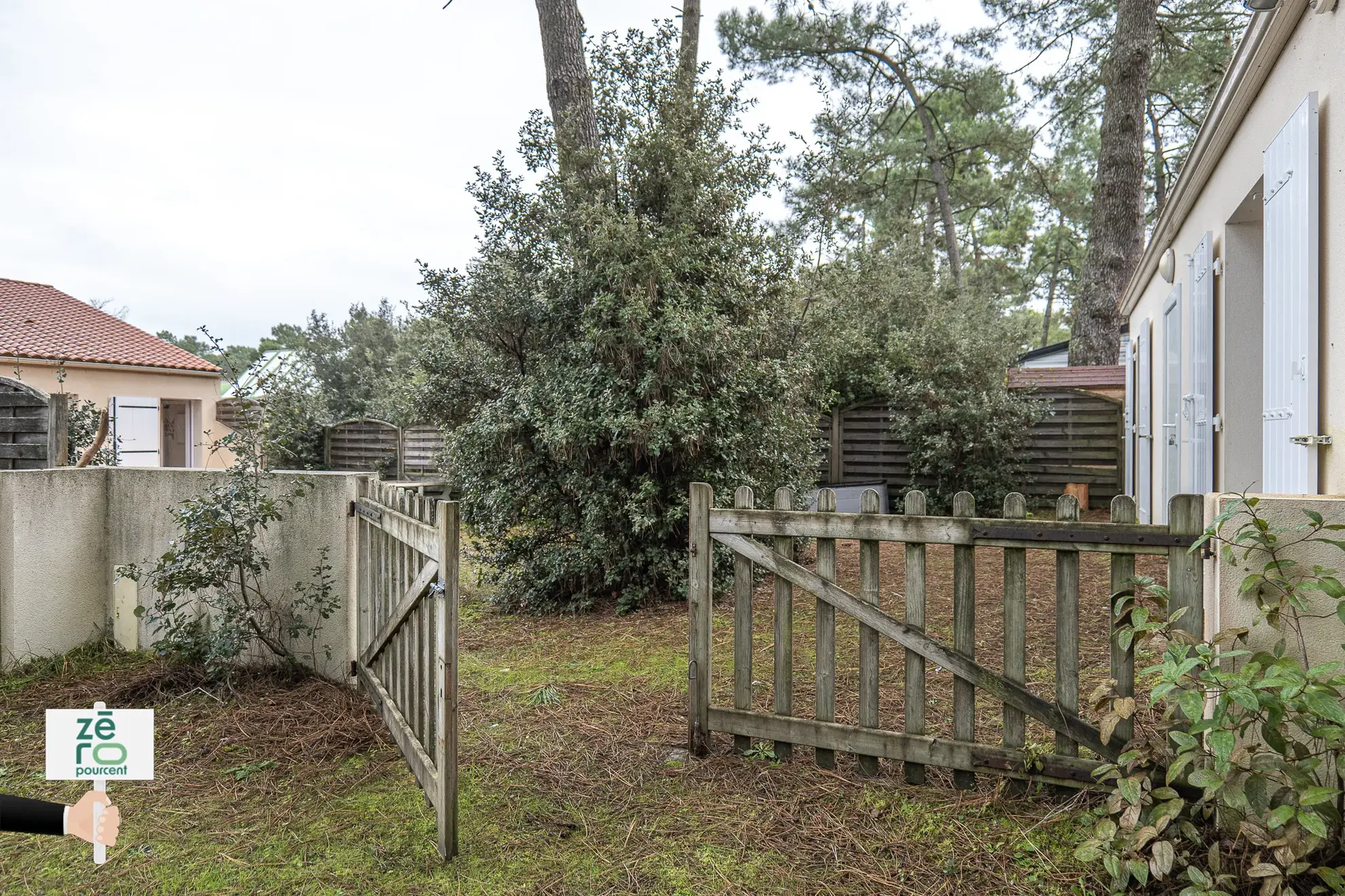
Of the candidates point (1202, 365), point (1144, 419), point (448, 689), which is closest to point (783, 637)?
point (448, 689)

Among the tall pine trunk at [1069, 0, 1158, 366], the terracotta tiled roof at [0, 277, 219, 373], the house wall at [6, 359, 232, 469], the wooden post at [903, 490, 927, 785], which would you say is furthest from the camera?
the terracotta tiled roof at [0, 277, 219, 373]

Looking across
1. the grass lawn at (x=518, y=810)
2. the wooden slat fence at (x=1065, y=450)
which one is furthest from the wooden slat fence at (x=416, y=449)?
the grass lawn at (x=518, y=810)

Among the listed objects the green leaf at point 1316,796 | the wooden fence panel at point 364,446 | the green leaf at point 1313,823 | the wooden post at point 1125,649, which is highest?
the wooden fence panel at point 364,446

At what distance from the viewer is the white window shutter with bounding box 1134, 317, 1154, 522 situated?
7852mm

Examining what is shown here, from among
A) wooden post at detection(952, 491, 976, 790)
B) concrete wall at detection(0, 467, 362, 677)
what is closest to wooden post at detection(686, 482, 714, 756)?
wooden post at detection(952, 491, 976, 790)

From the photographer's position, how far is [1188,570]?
2518 mm

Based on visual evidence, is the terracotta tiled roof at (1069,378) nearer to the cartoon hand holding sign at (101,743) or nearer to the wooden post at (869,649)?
the wooden post at (869,649)

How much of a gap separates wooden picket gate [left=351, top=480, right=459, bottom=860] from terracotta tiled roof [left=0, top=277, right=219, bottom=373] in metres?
12.7

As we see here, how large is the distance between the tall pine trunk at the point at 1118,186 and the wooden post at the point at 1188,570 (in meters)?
11.4

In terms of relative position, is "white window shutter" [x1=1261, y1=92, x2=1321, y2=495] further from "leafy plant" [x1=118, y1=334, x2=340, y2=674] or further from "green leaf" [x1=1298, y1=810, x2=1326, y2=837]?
"leafy plant" [x1=118, y1=334, x2=340, y2=674]

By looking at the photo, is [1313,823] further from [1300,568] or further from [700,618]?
[700,618]

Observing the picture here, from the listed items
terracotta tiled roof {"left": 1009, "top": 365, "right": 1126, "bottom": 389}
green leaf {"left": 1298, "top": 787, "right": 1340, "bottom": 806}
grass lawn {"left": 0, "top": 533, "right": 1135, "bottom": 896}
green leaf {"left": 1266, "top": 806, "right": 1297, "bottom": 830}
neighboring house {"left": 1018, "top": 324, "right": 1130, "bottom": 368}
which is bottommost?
grass lawn {"left": 0, "top": 533, "right": 1135, "bottom": 896}

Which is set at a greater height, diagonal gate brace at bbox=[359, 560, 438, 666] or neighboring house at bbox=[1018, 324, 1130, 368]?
neighboring house at bbox=[1018, 324, 1130, 368]

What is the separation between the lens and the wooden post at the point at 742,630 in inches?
129
